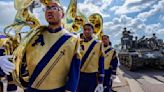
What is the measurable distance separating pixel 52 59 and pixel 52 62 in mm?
34

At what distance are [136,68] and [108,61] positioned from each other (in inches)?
532

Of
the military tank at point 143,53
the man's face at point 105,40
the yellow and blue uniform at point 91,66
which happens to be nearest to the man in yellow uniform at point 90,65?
the yellow and blue uniform at point 91,66

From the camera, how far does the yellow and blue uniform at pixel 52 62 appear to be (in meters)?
4.15

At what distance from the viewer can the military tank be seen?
22.3m

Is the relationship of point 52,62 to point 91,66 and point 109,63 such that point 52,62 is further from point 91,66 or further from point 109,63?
point 109,63

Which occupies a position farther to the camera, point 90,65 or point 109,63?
point 109,63

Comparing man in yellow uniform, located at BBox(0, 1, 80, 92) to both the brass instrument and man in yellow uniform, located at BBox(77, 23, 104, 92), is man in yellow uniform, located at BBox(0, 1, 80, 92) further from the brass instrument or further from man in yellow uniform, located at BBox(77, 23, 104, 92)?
A: the brass instrument

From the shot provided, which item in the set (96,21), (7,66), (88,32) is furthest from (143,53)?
(7,66)

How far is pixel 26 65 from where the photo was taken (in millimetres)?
4277

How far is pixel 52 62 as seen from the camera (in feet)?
13.6

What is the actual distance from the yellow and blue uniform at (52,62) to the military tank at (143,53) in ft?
58.6

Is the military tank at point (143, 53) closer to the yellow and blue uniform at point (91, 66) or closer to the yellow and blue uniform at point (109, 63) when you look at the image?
the yellow and blue uniform at point (109, 63)

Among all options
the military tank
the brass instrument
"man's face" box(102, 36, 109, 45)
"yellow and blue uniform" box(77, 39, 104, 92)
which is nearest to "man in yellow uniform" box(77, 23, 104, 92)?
"yellow and blue uniform" box(77, 39, 104, 92)

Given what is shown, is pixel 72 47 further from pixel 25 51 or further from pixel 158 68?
pixel 158 68
